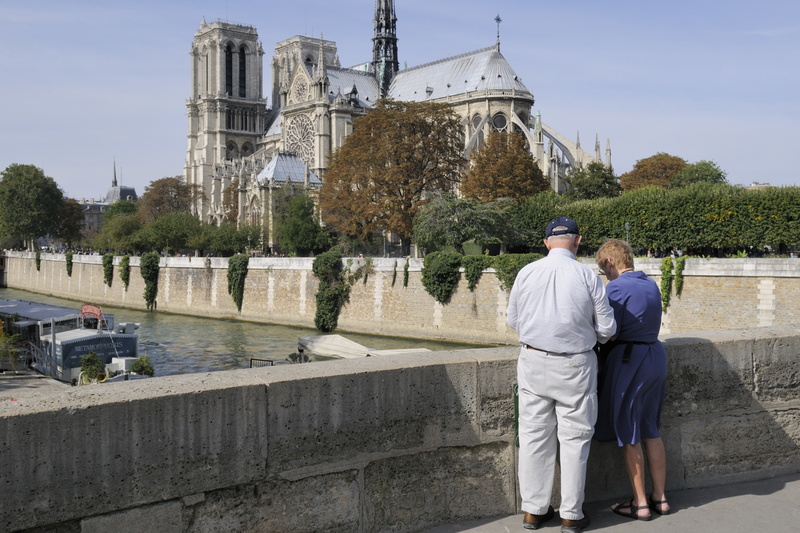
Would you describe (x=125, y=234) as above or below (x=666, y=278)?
above

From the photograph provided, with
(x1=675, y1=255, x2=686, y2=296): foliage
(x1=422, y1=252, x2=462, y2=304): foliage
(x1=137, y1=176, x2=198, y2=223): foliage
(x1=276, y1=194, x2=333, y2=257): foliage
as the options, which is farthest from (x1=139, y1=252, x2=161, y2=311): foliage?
(x1=137, y1=176, x2=198, y2=223): foliage

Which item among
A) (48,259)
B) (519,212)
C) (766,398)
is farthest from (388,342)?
(48,259)

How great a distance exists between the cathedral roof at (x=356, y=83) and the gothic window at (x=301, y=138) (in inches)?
197

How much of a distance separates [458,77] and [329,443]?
81660 mm

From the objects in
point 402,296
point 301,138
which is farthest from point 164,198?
point 402,296

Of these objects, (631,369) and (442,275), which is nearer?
(631,369)

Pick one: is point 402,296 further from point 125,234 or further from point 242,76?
point 242,76

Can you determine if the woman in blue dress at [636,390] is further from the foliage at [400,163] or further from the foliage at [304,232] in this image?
the foliage at [304,232]

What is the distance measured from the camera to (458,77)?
83188 millimetres

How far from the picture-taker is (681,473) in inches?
196

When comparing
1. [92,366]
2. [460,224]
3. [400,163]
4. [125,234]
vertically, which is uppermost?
[400,163]

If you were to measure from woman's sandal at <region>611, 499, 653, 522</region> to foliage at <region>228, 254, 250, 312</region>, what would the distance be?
41810 mm

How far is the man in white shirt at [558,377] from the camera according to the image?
13.5ft

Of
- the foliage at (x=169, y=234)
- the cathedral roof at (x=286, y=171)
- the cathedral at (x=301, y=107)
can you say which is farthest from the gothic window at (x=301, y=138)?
the foliage at (x=169, y=234)
